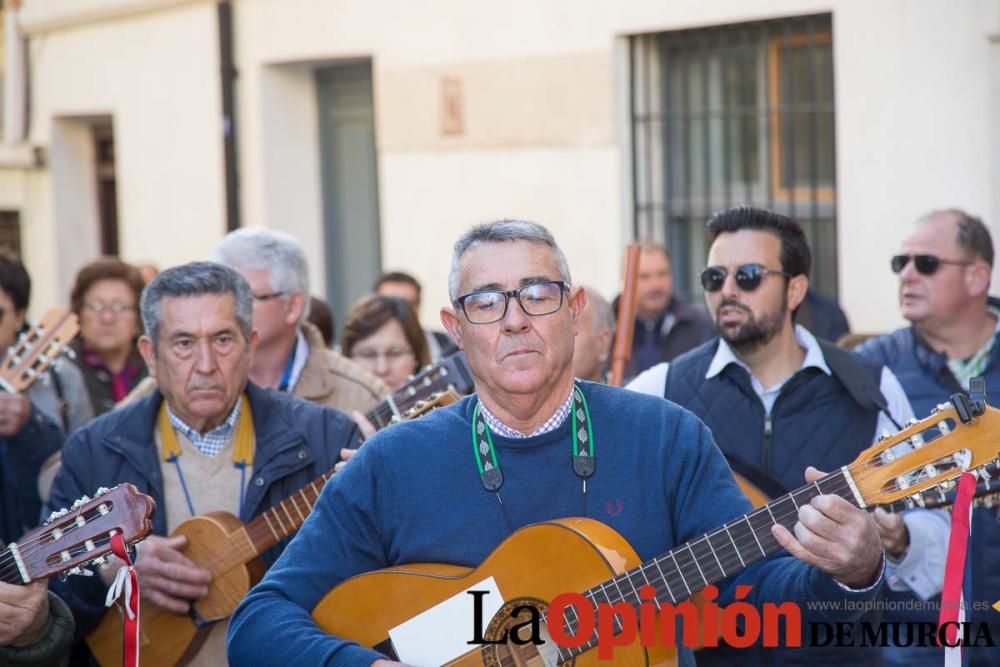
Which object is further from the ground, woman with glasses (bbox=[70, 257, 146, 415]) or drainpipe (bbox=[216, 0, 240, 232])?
drainpipe (bbox=[216, 0, 240, 232])

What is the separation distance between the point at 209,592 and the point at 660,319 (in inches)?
182

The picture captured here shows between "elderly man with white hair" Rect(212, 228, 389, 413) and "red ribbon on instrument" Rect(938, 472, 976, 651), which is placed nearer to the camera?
"red ribbon on instrument" Rect(938, 472, 976, 651)

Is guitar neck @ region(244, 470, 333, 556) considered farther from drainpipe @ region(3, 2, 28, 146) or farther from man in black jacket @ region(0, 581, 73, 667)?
drainpipe @ region(3, 2, 28, 146)

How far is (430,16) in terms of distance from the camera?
1010cm

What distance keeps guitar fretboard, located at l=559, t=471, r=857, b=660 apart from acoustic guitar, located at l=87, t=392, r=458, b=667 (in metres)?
1.41

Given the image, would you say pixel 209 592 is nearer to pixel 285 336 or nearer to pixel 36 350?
pixel 285 336

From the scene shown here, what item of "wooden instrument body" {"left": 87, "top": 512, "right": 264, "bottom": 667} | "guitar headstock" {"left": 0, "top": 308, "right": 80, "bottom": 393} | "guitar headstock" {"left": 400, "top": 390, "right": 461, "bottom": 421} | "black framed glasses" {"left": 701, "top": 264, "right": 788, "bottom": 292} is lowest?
"wooden instrument body" {"left": 87, "top": 512, "right": 264, "bottom": 667}

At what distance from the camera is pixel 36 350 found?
6.18m

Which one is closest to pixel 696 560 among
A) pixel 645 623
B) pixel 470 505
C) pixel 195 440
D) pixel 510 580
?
pixel 645 623

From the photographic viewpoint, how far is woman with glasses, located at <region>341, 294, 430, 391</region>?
6414mm

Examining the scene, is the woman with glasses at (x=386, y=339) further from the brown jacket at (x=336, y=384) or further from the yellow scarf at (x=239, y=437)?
the yellow scarf at (x=239, y=437)

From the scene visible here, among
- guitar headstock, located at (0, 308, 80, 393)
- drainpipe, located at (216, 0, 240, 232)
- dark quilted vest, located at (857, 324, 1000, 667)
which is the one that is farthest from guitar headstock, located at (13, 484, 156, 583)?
drainpipe, located at (216, 0, 240, 232)

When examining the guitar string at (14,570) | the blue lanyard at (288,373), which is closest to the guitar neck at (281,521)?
the guitar string at (14,570)

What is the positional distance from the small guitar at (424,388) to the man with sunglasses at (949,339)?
1495 millimetres
